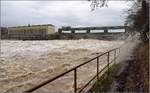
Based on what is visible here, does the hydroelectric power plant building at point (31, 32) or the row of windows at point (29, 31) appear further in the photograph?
the row of windows at point (29, 31)

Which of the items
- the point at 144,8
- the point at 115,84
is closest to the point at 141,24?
the point at 144,8

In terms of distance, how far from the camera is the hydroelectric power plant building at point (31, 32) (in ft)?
301

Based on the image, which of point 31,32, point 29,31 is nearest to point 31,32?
point 31,32

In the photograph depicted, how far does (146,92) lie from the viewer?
9.04 m

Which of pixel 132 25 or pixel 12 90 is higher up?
pixel 132 25

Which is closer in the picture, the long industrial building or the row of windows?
the long industrial building

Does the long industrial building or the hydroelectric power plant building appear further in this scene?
the long industrial building

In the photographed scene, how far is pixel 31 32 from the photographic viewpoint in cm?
9788

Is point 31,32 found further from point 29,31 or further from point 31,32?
point 29,31

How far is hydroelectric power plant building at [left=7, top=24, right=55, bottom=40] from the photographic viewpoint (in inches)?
3615

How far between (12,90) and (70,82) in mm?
2840

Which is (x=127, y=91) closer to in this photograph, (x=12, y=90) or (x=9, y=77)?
(x=12, y=90)

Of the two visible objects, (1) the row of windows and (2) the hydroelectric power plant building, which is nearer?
(2) the hydroelectric power plant building

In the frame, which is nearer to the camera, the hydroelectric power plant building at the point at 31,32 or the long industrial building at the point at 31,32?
the hydroelectric power plant building at the point at 31,32
